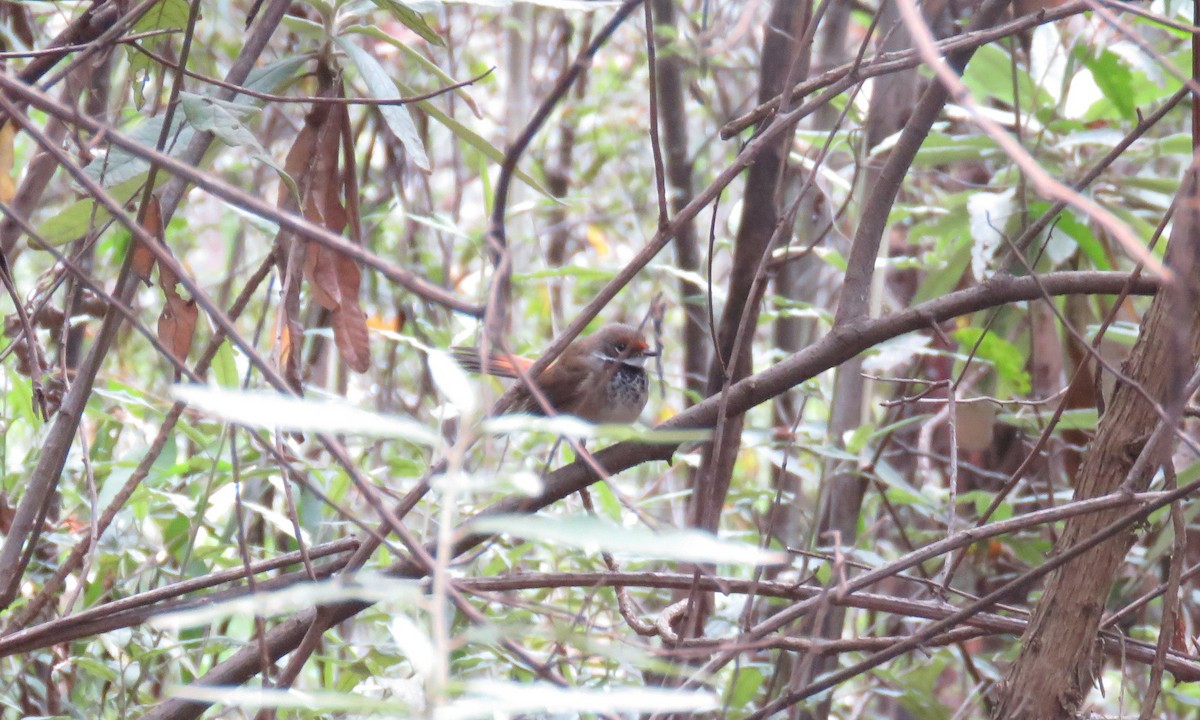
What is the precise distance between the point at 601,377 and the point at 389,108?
1986 millimetres

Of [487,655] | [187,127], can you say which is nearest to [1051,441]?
[487,655]

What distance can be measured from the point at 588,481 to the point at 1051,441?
2.29 m

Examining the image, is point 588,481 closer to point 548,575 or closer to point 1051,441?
point 548,575

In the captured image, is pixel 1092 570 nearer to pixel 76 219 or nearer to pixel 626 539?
pixel 626 539

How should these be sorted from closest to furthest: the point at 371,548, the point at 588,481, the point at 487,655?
the point at 371,548 < the point at 588,481 < the point at 487,655

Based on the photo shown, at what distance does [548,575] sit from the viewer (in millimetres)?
1918

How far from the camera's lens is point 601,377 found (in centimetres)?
403

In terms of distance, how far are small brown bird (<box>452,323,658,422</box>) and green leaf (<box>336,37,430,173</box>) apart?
1711mm

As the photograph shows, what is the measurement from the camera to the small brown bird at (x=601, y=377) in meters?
4.06

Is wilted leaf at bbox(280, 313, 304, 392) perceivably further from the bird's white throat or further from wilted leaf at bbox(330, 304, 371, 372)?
the bird's white throat

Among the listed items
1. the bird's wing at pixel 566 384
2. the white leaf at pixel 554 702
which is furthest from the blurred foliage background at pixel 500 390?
the bird's wing at pixel 566 384

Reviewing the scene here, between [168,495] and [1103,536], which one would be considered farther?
[168,495]

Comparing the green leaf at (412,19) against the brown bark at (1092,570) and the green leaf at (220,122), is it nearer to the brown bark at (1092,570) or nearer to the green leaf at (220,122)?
the green leaf at (220,122)

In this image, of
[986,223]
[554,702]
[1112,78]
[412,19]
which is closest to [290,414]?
[554,702]
